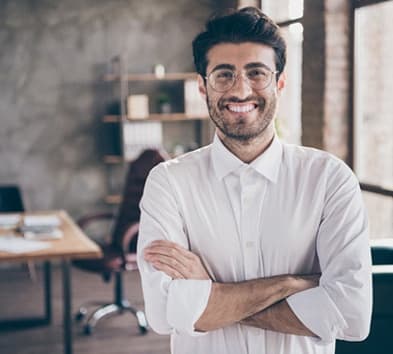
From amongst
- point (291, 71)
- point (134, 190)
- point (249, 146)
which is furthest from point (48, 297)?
point (249, 146)

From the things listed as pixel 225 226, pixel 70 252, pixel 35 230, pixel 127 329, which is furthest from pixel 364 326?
pixel 127 329

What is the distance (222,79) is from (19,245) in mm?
2424

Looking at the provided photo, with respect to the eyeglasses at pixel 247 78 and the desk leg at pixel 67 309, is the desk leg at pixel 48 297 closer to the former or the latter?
the desk leg at pixel 67 309

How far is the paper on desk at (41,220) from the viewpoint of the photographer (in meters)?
4.47

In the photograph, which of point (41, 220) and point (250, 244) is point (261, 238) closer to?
point (250, 244)

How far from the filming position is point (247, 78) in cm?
185

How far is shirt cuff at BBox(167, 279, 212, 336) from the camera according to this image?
5.73 feet

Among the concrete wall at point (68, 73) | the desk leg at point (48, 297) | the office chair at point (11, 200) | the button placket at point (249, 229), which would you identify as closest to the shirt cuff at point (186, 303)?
the button placket at point (249, 229)

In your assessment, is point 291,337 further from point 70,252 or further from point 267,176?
point 70,252

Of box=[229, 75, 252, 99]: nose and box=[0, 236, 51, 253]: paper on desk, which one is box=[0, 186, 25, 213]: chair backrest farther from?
box=[229, 75, 252, 99]: nose

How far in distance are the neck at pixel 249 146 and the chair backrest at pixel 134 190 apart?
3159mm

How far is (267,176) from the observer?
1.90m

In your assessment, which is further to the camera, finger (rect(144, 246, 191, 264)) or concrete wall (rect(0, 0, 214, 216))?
concrete wall (rect(0, 0, 214, 216))

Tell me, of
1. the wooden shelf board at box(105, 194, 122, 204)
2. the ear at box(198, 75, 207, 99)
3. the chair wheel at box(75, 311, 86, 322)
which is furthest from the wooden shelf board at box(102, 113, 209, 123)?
the ear at box(198, 75, 207, 99)
